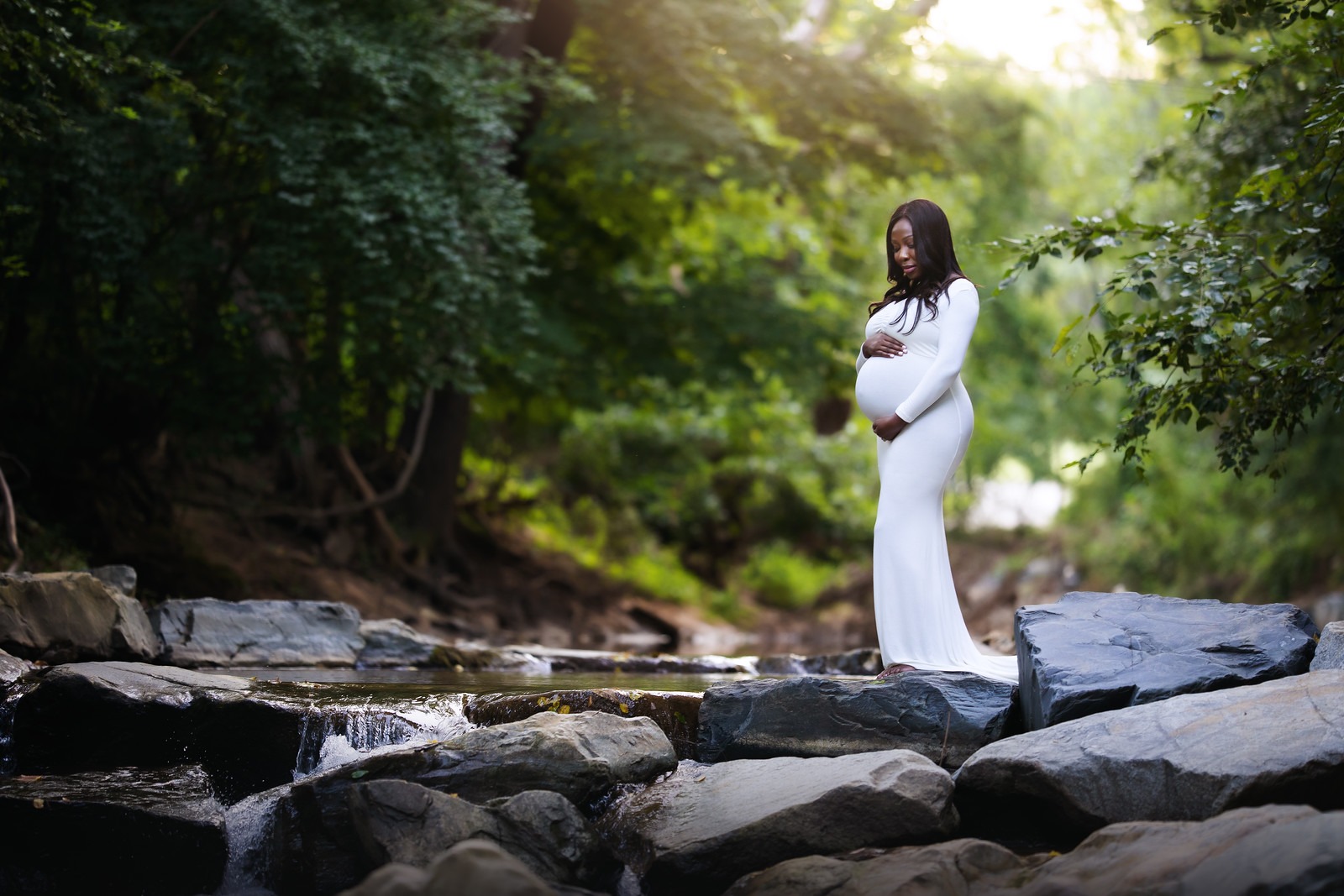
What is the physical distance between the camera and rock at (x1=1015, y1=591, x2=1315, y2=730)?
5.11m

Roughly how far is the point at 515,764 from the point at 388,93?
5.82 meters

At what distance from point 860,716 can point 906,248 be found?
2.33 metres

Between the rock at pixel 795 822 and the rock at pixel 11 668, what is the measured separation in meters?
3.32

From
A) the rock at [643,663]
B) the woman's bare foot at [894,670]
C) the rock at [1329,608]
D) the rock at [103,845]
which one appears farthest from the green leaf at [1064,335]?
the rock at [1329,608]

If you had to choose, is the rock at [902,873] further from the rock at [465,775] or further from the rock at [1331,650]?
the rock at [1331,650]

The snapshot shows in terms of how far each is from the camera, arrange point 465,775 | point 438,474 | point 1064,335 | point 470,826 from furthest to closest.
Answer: point 438,474, point 1064,335, point 465,775, point 470,826

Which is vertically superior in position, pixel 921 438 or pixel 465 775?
pixel 921 438

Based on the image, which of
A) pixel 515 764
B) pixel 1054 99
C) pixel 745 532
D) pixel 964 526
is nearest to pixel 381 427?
pixel 515 764

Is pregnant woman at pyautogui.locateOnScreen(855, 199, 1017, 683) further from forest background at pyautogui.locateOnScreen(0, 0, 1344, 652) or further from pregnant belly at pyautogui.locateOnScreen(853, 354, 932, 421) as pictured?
forest background at pyautogui.locateOnScreen(0, 0, 1344, 652)

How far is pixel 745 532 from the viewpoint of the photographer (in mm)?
22328

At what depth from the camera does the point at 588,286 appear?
14.8 metres

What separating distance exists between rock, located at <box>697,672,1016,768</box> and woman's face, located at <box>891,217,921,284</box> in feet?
6.57

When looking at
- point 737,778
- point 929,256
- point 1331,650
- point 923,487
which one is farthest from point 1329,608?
point 737,778

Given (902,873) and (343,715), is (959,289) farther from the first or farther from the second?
(343,715)
